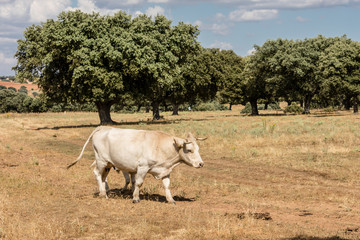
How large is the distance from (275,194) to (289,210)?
2364 millimetres

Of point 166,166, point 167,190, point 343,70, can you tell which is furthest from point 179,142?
point 343,70

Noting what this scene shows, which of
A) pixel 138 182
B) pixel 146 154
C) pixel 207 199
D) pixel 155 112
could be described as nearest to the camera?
pixel 138 182

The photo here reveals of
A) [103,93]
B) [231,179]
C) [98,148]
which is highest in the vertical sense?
[103,93]

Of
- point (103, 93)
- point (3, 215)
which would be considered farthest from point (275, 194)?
point (103, 93)

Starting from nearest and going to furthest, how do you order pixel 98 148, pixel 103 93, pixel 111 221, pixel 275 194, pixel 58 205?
pixel 111 221, pixel 58 205, pixel 98 148, pixel 275 194, pixel 103 93

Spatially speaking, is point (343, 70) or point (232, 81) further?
point (232, 81)

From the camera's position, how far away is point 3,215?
33.1 feet

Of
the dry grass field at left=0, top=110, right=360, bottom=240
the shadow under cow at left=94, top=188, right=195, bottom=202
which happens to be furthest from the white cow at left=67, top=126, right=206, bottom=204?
the dry grass field at left=0, top=110, right=360, bottom=240

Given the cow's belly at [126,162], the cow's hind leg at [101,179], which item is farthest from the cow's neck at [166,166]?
the cow's hind leg at [101,179]

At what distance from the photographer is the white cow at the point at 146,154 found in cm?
1212

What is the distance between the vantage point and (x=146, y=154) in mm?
12148

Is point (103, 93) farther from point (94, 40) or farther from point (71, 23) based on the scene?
point (71, 23)

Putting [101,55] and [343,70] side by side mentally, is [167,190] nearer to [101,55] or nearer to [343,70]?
[101,55]

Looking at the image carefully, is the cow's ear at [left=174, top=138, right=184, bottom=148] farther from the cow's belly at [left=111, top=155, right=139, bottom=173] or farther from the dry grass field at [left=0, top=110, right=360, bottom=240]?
the dry grass field at [left=0, top=110, right=360, bottom=240]
